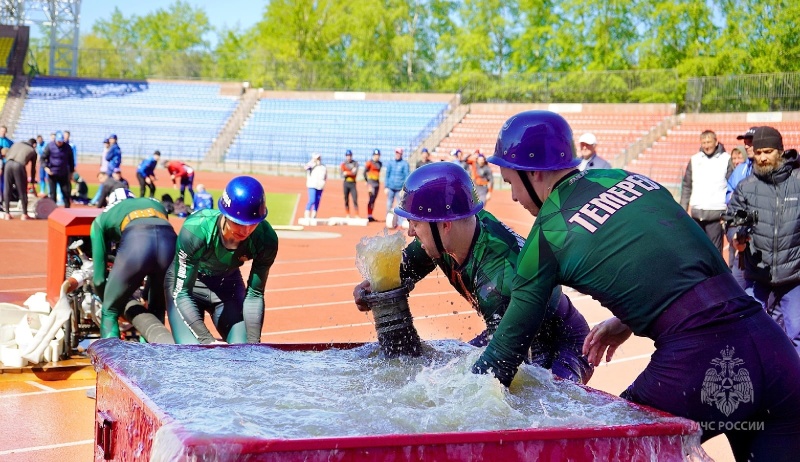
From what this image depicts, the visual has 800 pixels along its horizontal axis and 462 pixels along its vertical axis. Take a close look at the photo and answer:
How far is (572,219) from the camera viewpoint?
3148 millimetres

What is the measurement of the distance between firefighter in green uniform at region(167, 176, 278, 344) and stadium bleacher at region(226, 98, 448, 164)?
37350mm

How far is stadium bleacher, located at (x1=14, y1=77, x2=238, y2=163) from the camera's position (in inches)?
1858

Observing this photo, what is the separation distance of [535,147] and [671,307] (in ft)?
2.58

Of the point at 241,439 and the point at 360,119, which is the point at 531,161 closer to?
the point at 241,439

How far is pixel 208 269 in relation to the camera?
621 centimetres

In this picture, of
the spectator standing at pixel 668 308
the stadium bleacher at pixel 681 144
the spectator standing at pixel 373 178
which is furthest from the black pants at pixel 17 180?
the stadium bleacher at pixel 681 144

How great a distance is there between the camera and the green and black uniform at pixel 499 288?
3.82 metres

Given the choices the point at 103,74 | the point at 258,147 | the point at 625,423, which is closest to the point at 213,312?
the point at 625,423

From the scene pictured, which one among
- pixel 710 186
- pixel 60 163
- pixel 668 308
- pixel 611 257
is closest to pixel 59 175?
pixel 60 163

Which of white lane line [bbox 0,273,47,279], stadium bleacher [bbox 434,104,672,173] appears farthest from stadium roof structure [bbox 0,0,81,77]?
white lane line [bbox 0,273,47,279]

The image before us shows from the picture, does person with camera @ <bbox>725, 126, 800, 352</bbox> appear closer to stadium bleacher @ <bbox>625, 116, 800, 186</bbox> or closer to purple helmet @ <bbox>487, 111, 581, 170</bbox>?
purple helmet @ <bbox>487, 111, 581, 170</bbox>

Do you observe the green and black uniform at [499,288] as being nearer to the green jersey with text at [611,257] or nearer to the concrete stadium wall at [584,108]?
the green jersey with text at [611,257]

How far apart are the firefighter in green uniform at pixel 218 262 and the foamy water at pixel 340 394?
5.57ft

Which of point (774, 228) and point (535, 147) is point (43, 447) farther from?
point (774, 228)
